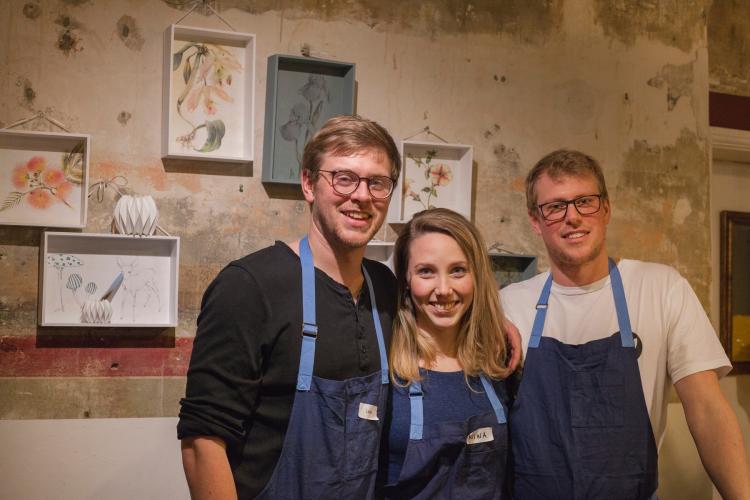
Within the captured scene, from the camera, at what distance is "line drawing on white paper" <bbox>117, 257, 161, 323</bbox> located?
288cm

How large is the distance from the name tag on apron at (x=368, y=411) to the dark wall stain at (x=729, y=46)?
321cm

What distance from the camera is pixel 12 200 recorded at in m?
2.75

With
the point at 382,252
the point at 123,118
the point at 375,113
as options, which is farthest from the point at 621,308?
the point at 123,118

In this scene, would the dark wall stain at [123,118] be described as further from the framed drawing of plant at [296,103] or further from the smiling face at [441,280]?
the smiling face at [441,280]

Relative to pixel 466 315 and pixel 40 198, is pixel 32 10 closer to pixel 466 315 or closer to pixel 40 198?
pixel 40 198

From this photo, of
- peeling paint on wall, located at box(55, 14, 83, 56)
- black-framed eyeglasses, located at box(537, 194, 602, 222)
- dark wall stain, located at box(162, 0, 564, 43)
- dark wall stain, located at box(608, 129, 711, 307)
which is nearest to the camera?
black-framed eyeglasses, located at box(537, 194, 602, 222)

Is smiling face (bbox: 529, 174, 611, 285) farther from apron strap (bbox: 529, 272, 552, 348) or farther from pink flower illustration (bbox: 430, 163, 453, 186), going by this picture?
pink flower illustration (bbox: 430, 163, 453, 186)

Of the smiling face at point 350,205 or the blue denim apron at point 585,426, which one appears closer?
the smiling face at point 350,205

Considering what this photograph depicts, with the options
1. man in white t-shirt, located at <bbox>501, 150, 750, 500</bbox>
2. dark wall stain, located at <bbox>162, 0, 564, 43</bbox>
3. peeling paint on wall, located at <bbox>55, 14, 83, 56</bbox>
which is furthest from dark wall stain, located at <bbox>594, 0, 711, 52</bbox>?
peeling paint on wall, located at <bbox>55, 14, 83, 56</bbox>

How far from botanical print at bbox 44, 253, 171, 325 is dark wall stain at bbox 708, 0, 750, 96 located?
10.2ft

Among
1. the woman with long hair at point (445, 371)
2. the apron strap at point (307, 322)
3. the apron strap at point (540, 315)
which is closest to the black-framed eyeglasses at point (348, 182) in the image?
the apron strap at point (307, 322)

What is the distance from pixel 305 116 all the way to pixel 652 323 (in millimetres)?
1493

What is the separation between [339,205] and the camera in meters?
1.98

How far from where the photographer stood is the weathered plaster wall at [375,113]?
2811 mm
